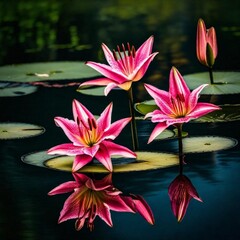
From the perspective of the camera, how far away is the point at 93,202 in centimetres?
239

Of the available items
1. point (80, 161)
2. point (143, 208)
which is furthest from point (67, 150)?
point (143, 208)

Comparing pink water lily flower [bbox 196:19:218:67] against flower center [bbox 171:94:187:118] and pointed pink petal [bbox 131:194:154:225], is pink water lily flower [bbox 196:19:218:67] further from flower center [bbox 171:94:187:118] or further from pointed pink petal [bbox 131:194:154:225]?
pointed pink petal [bbox 131:194:154:225]

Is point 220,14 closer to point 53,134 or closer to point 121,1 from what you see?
point 121,1

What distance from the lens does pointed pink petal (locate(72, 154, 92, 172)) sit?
2.67 m

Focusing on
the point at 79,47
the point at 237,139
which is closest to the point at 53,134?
the point at 237,139

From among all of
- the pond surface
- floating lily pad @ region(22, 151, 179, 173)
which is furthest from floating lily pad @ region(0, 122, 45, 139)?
floating lily pad @ region(22, 151, 179, 173)

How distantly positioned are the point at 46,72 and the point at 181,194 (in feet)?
7.25

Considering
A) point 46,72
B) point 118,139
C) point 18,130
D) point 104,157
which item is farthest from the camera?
point 46,72

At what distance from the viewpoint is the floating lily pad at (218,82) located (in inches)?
150

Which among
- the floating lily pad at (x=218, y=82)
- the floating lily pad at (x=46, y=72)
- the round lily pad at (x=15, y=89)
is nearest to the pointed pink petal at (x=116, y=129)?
the floating lily pad at (x=218, y=82)

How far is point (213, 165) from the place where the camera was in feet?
8.86

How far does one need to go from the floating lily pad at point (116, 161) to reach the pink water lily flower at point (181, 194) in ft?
0.38

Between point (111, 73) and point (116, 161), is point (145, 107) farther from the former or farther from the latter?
point (116, 161)

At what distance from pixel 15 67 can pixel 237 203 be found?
2.54m
